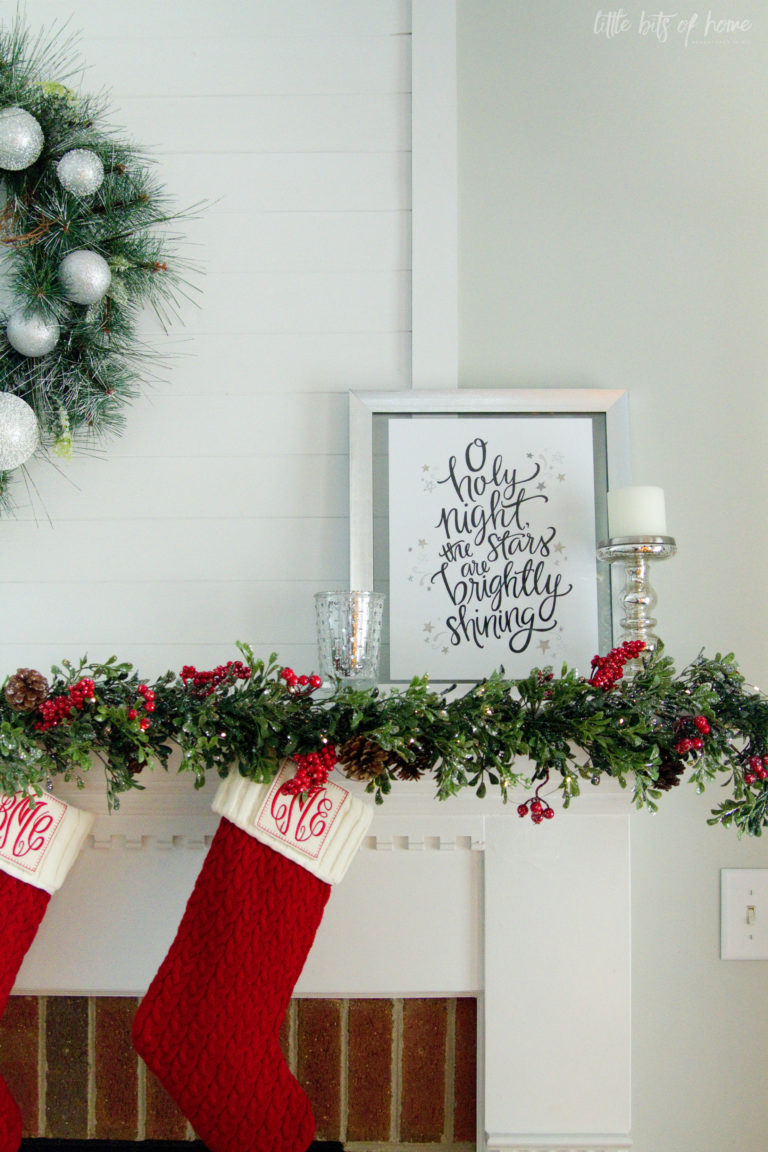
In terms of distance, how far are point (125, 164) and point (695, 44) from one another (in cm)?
81

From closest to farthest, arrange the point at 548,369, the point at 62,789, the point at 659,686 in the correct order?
the point at 659,686 < the point at 62,789 < the point at 548,369

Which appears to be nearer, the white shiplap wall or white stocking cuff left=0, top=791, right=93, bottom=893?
white stocking cuff left=0, top=791, right=93, bottom=893

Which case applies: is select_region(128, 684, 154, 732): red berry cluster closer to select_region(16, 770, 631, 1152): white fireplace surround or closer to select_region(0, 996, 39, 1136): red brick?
select_region(16, 770, 631, 1152): white fireplace surround

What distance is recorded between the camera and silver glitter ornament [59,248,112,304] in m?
1.07

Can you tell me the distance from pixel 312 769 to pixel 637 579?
1.50ft

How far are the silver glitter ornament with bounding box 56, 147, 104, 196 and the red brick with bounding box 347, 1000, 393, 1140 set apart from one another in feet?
3.62

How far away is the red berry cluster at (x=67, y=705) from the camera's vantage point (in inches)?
35.8

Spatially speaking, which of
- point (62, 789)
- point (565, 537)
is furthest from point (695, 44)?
point (62, 789)

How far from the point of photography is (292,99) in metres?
1.19

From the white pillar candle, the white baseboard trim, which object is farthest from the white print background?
the white baseboard trim

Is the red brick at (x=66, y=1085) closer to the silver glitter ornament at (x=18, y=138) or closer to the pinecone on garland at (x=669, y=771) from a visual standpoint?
the pinecone on garland at (x=669, y=771)

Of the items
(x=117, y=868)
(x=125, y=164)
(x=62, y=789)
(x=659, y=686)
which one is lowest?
(x=117, y=868)

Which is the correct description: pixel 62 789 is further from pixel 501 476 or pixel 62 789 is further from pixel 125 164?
pixel 125 164

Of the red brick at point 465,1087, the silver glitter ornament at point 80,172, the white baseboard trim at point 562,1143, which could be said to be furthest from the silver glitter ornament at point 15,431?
the white baseboard trim at point 562,1143
